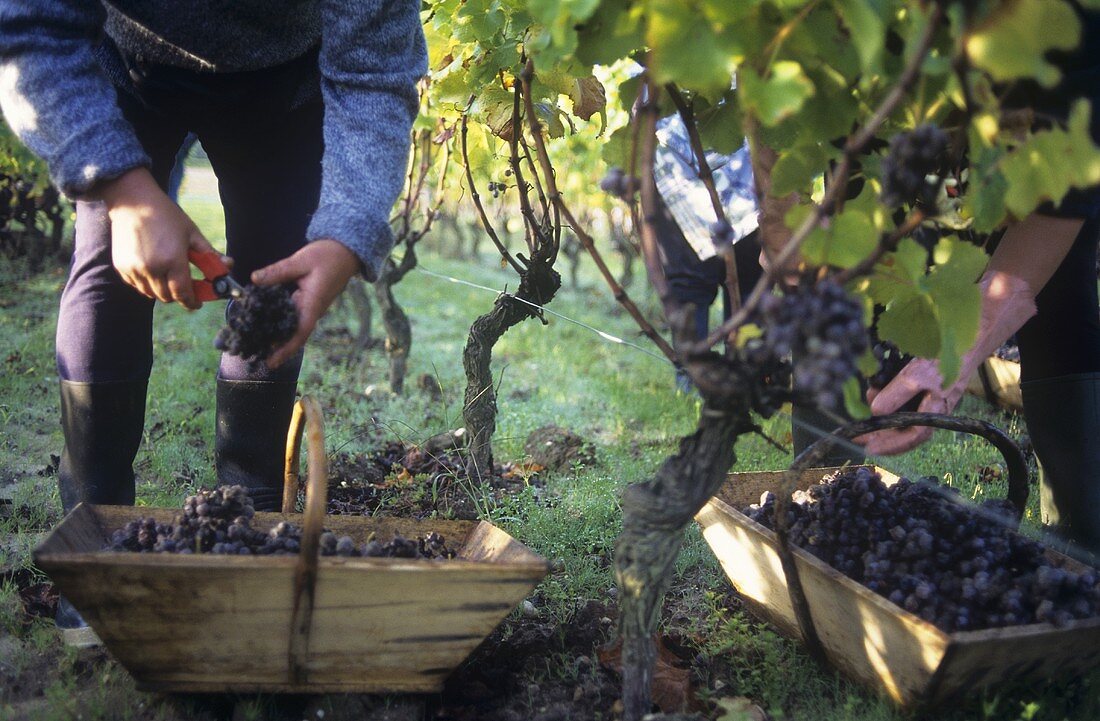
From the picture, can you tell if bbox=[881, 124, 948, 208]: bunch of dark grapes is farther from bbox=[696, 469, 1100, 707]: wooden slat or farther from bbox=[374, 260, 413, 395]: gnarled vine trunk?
bbox=[374, 260, 413, 395]: gnarled vine trunk

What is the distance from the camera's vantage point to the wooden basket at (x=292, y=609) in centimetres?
154

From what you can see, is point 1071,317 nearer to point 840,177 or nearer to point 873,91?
point 873,91

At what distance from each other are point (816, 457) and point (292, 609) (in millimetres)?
1034

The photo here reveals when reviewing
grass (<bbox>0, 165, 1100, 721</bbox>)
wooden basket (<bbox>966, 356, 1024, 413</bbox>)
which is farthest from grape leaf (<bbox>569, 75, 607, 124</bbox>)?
wooden basket (<bbox>966, 356, 1024, 413</bbox>)

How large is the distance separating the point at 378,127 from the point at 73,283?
2.67 feet

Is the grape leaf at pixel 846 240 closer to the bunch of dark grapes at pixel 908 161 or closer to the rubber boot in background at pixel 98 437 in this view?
the bunch of dark grapes at pixel 908 161

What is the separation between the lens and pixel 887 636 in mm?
1658

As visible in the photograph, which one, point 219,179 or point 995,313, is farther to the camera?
point 219,179

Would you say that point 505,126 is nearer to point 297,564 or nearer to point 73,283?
point 73,283

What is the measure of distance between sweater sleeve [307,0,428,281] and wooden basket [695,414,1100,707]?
101 centimetres

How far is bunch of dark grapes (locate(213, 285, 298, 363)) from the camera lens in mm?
1711

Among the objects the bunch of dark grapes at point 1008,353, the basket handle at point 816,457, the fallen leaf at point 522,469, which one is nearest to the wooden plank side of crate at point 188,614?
the basket handle at point 816,457

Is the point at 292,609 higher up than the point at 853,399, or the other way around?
the point at 853,399

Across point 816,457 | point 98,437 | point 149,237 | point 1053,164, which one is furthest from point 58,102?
point 1053,164
